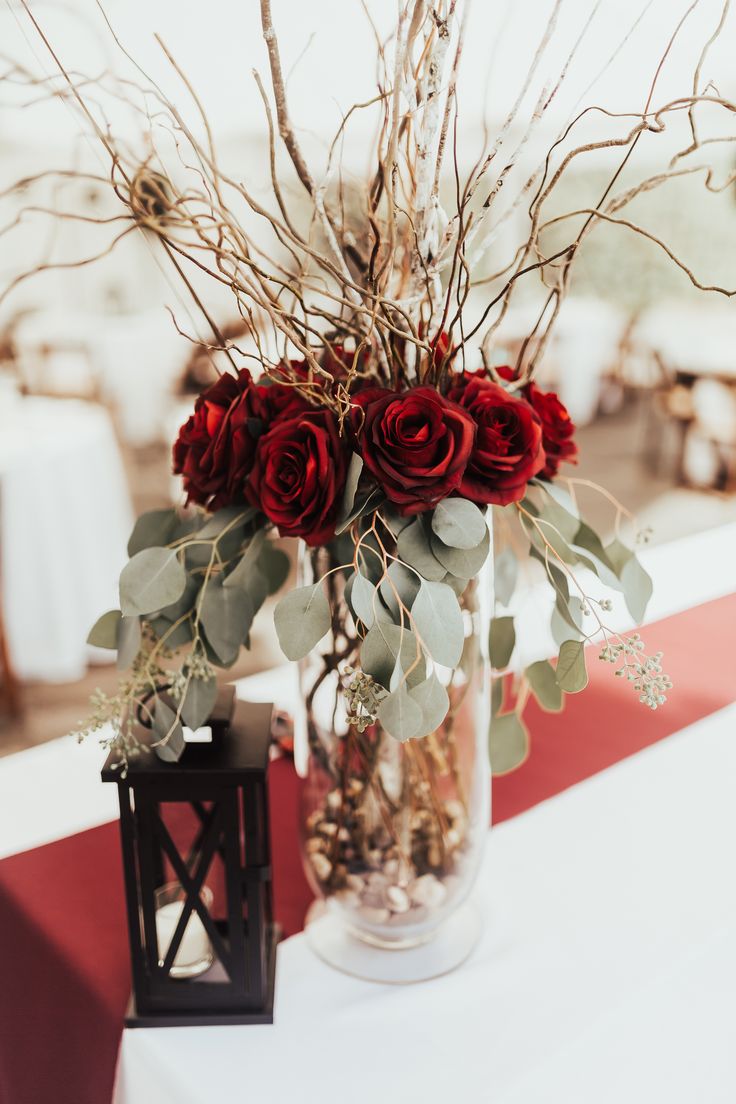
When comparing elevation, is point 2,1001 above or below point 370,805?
below

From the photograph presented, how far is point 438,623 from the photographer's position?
55 centimetres

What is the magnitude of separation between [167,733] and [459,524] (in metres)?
0.26

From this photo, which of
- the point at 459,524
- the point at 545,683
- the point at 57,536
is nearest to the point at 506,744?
the point at 545,683

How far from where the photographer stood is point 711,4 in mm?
2195

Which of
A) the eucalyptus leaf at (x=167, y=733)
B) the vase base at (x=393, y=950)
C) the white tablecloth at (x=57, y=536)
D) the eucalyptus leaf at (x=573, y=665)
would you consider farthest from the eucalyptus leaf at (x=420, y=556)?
the white tablecloth at (x=57, y=536)

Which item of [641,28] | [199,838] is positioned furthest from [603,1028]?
[641,28]

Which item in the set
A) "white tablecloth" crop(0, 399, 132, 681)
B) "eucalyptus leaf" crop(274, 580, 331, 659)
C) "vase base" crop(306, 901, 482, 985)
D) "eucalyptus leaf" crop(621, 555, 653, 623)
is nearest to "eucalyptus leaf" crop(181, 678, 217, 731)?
"eucalyptus leaf" crop(274, 580, 331, 659)

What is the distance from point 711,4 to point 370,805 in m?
2.34

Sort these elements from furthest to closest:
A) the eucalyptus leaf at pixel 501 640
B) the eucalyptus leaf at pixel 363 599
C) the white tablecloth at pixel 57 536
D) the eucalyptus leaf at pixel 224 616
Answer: the white tablecloth at pixel 57 536 < the eucalyptus leaf at pixel 501 640 < the eucalyptus leaf at pixel 224 616 < the eucalyptus leaf at pixel 363 599

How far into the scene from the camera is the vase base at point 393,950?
71cm

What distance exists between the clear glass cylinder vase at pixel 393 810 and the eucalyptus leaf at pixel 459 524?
4.4 inches

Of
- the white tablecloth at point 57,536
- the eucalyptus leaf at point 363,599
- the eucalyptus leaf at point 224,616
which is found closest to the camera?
the eucalyptus leaf at point 363,599

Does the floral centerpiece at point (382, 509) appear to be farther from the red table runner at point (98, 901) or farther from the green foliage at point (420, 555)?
the red table runner at point (98, 901)

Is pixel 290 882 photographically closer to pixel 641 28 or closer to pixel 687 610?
pixel 687 610
